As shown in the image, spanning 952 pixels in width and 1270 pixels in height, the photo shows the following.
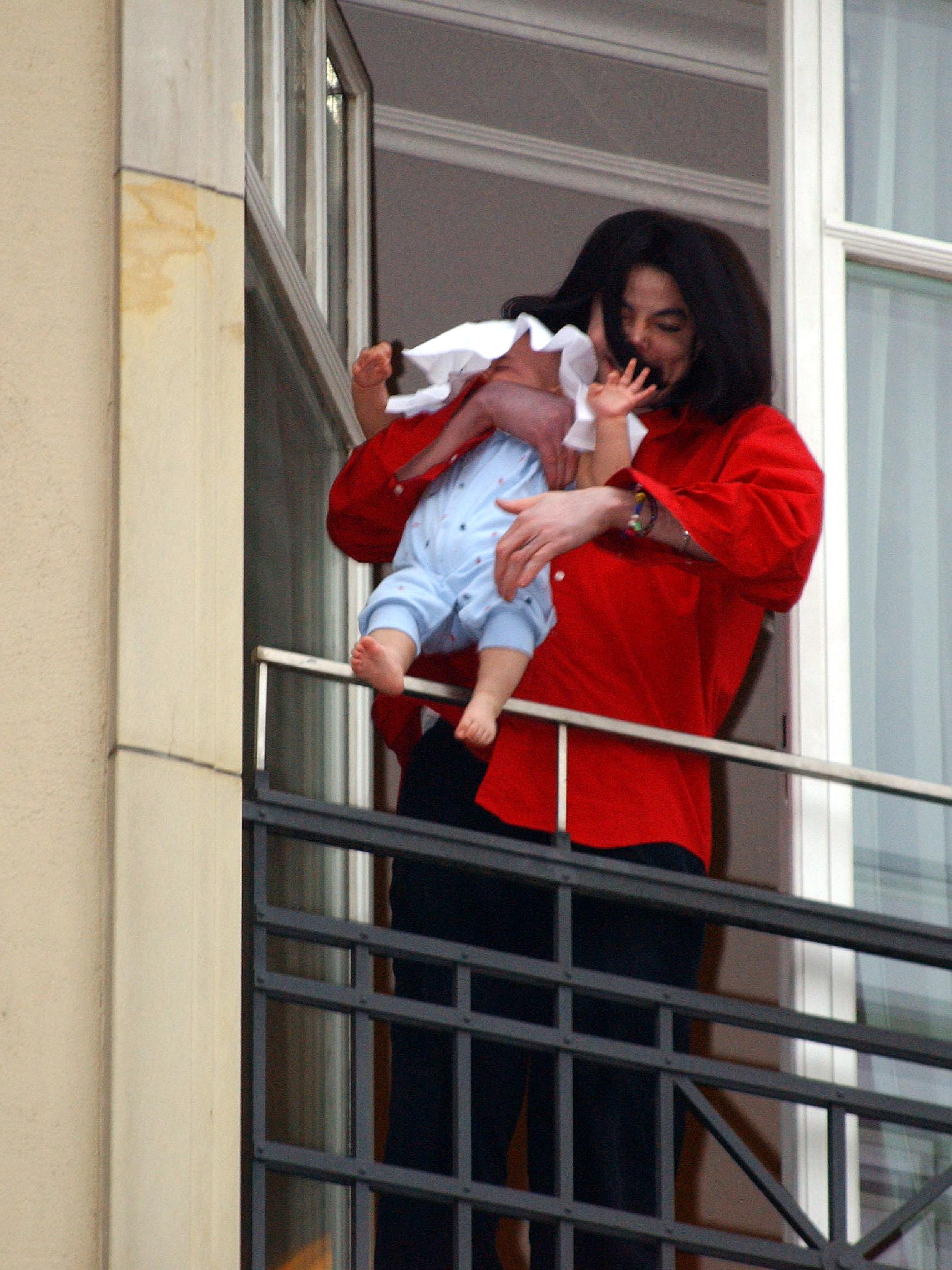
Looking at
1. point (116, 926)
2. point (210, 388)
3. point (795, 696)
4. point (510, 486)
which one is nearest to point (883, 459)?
point (795, 696)

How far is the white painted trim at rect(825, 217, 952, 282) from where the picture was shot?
529 centimetres

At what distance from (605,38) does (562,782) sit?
4143 mm

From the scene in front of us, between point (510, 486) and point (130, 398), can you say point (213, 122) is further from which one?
point (510, 486)

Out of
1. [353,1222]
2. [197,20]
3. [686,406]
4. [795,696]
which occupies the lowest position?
[353,1222]

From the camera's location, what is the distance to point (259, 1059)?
4.04 m

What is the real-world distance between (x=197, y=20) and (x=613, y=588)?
4.19ft

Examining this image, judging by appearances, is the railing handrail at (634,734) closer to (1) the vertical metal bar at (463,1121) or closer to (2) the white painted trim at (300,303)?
(1) the vertical metal bar at (463,1121)

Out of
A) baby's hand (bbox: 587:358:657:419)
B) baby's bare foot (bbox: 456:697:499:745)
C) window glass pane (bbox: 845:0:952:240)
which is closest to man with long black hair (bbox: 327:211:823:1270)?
baby's hand (bbox: 587:358:657:419)

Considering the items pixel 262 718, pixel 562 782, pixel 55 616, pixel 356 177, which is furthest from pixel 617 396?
pixel 356 177

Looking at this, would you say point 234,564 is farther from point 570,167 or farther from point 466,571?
point 570,167

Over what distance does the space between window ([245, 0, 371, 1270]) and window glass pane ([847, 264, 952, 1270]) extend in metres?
1.14

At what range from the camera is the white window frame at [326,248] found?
5.18m

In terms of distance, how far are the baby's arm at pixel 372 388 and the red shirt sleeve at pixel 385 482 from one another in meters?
0.02

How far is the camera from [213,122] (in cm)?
443
